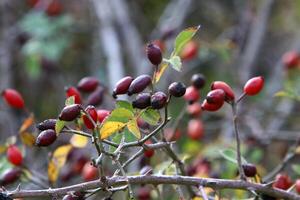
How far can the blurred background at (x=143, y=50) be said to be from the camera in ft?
10.1

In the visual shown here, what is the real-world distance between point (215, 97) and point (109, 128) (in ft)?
0.77

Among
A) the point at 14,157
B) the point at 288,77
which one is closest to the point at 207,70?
the point at 288,77

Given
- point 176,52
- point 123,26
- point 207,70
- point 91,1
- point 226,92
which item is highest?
point 91,1

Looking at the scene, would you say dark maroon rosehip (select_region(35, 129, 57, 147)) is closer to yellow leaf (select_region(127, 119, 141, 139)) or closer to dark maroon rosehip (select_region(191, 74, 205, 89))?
yellow leaf (select_region(127, 119, 141, 139))

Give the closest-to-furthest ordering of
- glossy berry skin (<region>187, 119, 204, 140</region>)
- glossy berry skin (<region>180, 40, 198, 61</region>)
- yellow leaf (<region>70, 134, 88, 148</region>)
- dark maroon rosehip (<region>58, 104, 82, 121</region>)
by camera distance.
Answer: dark maroon rosehip (<region>58, 104, 82, 121</region>), yellow leaf (<region>70, 134, 88, 148</region>), glossy berry skin (<region>187, 119, 204, 140</region>), glossy berry skin (<region>180, 40, 198, 61</region>)

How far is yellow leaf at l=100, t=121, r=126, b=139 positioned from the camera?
1.12 metres

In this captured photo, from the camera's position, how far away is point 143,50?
332 cm

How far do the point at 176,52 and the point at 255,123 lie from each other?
1715 mm

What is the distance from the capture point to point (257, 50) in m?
3.43

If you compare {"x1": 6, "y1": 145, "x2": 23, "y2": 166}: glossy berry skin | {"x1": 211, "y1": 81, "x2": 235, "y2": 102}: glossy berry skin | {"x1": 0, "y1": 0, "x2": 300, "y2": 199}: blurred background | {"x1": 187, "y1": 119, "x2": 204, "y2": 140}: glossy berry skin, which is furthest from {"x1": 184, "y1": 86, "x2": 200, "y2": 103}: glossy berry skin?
{"x1": 0, "y1": 0, "x2": 300, "y2": 199}: blurred background

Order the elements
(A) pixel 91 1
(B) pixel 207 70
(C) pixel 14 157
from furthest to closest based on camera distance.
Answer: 1. (B) pixel 207 70
2. (A) pixel 91 1
3. (C) pixel 14 157

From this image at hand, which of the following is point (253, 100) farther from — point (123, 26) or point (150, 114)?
point (150, 114)

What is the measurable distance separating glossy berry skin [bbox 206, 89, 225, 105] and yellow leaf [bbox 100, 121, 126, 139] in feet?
0.66

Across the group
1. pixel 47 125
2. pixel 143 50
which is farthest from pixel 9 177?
pixel 143 50
